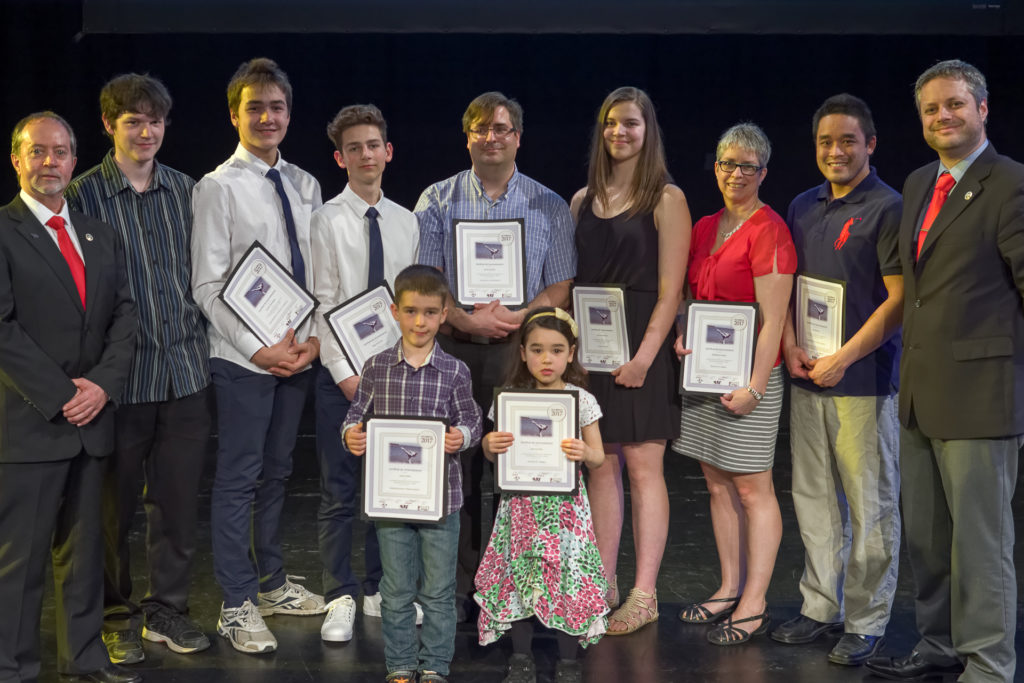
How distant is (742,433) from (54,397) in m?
2.34

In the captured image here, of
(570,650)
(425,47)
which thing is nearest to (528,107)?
(425,47)

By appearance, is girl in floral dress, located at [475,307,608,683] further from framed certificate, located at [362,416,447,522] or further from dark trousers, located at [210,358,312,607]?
dark trousers, located at [210,358,312,607]

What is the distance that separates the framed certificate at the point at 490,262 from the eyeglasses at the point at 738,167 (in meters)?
0.75

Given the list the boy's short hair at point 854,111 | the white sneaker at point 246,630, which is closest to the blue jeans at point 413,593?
the white sneaker at point 246,630

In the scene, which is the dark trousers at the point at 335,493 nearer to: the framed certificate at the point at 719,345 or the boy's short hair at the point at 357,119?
the boy's short hair at the point at 357,119

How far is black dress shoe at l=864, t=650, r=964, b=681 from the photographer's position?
3.47 m

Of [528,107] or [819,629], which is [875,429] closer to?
[819,629]

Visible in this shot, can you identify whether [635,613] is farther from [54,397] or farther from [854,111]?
[54,397]

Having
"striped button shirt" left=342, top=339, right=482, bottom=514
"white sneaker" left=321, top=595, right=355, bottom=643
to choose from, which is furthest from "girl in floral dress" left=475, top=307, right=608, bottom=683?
"white sneaker" left=321, top=595, right=355, bottom=643

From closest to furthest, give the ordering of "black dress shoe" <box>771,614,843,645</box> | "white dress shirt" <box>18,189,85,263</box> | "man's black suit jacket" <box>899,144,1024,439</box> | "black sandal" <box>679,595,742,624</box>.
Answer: "man's black suit jacket" <box>899,144,1024,439</box>, "white dress shirt" <box>18,189,85,263</box>, "black dress shoe" <box>771,614,843,645</box>, "black sandal" <box>679,595,742,624</box>

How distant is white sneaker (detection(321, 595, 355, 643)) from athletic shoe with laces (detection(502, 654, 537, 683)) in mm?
662

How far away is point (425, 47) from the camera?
8.97 metres

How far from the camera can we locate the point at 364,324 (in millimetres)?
3682

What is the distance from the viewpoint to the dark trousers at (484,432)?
3836 mm
